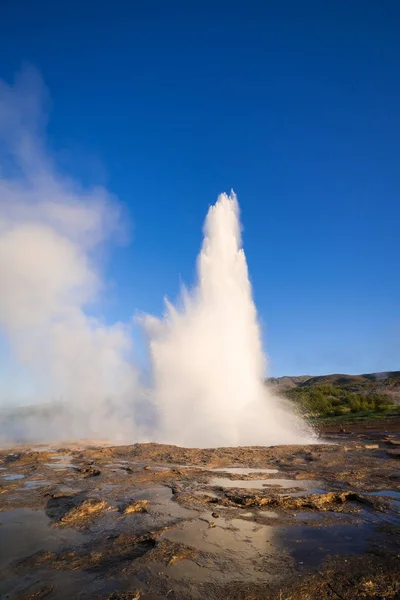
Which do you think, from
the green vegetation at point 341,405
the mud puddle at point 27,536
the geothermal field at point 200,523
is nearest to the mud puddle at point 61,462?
the geothermal field at point 200,523

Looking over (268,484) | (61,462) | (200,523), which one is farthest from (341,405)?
(200,523)

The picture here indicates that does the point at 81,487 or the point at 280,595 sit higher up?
the point at 81,487

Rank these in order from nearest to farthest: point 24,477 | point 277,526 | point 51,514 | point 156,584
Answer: point 156,584 → point 277,526 → point 51,514 → point 24,477

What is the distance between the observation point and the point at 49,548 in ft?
16.7

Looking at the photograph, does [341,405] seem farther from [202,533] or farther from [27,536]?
[27,536]

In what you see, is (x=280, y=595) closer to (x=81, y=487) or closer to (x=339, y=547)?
(x=339, y=547)

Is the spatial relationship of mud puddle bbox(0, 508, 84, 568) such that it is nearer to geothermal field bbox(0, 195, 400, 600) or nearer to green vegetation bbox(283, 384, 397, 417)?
geothermal field bbox(0, 195, 400, 600)

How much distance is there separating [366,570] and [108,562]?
10.6 feet

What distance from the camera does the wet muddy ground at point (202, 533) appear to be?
13.0ft

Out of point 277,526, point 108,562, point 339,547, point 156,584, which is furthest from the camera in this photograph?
point 277,526

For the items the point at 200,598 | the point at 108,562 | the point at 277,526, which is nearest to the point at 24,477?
the point at 108,562

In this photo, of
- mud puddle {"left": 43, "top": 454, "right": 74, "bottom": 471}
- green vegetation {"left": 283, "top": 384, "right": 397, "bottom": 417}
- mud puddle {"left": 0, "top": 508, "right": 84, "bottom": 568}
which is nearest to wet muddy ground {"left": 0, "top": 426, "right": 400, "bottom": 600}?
mud puddle {"left": 0, "top": 508, "right": 84, "bottom": 568}

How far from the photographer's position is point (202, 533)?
18.5 feet

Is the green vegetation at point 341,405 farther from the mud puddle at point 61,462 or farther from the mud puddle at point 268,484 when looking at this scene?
the mud puddle at point 268,484
